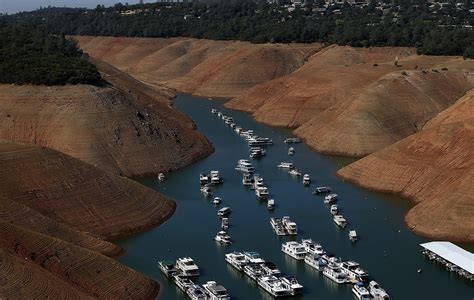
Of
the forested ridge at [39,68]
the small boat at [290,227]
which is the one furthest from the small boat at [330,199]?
the forested ridge at [39,68]

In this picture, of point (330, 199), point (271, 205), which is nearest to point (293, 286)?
point (271, 205)

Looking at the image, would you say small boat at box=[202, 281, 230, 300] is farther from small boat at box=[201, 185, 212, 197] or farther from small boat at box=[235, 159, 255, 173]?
small boat at box=[235, 159, 255, 173]

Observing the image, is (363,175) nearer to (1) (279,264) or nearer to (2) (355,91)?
(1) (279,264)

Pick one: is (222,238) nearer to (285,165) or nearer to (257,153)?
(285,165)

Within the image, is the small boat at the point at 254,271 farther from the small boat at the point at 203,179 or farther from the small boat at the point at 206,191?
the small boat at the point at 203,179

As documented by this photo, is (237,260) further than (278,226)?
No

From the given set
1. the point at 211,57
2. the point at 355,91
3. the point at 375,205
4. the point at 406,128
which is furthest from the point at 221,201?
the point at 211,57
